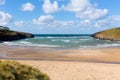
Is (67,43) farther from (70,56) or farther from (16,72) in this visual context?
(16,72)

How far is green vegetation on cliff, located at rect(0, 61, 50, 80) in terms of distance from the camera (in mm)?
7715

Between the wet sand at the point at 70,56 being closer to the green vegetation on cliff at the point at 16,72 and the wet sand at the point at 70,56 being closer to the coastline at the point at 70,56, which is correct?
the coastline at the point at 70,56

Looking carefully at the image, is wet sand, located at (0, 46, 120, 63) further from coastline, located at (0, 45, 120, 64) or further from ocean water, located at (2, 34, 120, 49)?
ocean water, located at (2, 34, 120, 49)

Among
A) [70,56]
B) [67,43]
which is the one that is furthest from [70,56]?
[67,43]

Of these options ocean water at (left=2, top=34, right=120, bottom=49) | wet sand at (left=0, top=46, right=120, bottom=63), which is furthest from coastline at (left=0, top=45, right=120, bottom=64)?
ocean water at (left=2, top=34, right=120, bottom=49)

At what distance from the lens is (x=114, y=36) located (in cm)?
8738

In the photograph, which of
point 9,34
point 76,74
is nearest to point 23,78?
point 76,74

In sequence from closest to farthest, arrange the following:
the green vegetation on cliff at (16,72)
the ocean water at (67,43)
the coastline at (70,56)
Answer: the green vegetation on cliff at (16,72) → the coastline at (70,56) → the ocean water at (67,43)

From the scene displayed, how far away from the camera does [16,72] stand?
818 cm

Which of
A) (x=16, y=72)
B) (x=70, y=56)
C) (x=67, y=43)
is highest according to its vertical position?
(x=16, y=72)

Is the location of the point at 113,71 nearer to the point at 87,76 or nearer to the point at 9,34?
the point at 87,76

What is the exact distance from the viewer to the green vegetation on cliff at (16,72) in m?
7.71

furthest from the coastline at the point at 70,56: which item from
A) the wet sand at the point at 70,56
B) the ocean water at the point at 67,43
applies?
the ocean water at the point at 67,43

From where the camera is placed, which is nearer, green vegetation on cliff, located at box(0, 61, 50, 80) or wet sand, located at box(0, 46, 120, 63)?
green vegetation on cliff, located at box(0, 61, 50, 80)
